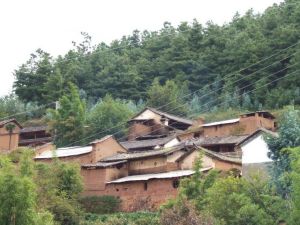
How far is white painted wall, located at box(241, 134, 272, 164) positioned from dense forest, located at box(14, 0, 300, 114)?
1512cm

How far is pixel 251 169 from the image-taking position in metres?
41.3

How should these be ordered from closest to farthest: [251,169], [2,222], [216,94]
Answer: [2,222]
[251,169]
[216,94]

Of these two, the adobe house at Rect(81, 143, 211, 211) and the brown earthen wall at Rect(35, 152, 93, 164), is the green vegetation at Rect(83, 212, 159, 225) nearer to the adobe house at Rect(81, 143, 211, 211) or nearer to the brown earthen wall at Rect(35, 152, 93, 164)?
the adobe house at Rect(81, 143, 211, 211)

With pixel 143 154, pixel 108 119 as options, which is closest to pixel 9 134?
pixel 108 119

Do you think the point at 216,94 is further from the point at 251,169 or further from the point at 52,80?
the point at 251,169

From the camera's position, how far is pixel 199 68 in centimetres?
7200

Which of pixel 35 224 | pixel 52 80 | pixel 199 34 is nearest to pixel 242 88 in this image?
pixel 199 34

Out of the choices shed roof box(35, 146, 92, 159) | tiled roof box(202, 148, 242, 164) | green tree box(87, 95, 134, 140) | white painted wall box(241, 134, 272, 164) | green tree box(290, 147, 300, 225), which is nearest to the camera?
green tree box(290, 147, 300, 225)

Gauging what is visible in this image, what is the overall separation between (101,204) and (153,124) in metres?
17.5

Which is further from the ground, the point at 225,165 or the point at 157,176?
the point at 225,165

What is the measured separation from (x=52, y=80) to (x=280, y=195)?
148 ft

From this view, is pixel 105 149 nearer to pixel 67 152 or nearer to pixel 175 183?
pixel 67 152

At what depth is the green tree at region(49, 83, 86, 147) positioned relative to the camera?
5741 centimetres

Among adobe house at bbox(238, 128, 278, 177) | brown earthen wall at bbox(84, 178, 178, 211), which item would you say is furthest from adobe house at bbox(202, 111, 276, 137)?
brown earthen wall at bbox(84, 178, 178, 211)
